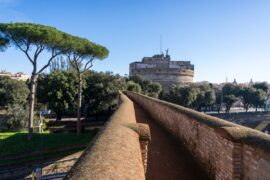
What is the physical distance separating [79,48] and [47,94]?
25.2 feet

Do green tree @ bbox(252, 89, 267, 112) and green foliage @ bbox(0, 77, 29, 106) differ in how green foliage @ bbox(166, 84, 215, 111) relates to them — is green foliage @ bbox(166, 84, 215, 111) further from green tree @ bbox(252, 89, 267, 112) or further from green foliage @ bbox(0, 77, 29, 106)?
green foliage @ bbox(0, 77, 29, 106)

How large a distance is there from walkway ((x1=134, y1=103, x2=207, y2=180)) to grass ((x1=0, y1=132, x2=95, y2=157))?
13.3 m

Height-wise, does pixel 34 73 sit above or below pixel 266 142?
above

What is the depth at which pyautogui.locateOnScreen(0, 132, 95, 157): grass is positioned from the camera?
1900 centimetres

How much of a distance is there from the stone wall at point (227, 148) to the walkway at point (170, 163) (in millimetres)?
208

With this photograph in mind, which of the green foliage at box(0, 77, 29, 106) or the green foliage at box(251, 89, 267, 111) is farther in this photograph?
the green foliage at box(251, 89, 267, 111)

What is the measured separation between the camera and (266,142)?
369 centimetres

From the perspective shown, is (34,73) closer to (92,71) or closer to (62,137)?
(62,137)

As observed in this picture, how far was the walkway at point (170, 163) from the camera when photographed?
5.68 meters

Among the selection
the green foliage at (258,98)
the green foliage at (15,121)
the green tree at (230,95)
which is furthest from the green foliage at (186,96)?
the green foliage at (15,121)

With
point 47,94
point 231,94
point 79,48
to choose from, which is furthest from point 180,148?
point 231,94

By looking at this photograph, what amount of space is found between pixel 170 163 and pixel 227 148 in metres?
2.06

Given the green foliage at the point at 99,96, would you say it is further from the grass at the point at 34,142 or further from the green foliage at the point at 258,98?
the green foliage at the point at 258,98

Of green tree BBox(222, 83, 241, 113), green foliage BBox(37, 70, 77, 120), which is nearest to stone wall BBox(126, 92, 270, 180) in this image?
green foliage BBox(37, 70, 77, 120)
